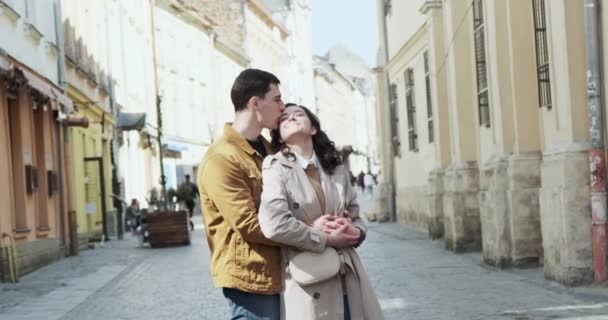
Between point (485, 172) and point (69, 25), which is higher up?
point (69, 25)

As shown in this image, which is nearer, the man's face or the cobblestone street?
the man's face

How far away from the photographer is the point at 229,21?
72375mm

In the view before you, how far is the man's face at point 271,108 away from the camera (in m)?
4.84

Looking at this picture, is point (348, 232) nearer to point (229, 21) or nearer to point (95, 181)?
point (95, 181)

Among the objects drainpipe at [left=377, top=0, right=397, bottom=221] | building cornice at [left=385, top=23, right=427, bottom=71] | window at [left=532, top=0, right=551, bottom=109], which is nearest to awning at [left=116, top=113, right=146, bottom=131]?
drainpipe at [left=377, top=0, right=397, bottom=221]

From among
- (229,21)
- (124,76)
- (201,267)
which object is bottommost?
(201,267)

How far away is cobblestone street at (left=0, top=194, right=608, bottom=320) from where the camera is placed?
11.3 m

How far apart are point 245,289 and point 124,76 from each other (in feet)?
115

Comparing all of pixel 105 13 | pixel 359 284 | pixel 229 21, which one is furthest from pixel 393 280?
pixel 229 21

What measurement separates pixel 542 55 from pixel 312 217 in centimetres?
1076

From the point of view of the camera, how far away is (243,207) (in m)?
4.71

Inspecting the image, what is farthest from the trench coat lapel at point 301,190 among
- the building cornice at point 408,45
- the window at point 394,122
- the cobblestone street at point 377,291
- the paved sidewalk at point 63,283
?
the window at point 394,122

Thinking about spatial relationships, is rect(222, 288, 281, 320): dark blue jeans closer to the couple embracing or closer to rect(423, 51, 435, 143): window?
the couple embracing

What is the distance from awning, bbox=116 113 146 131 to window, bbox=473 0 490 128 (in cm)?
1684
